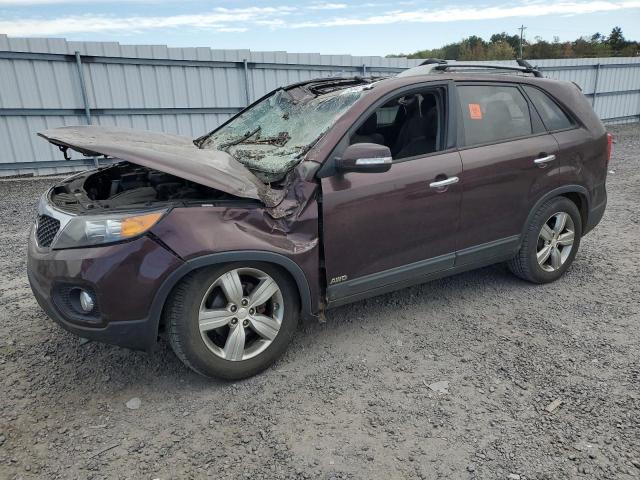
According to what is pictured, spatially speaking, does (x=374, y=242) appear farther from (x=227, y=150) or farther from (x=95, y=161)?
(x=95, y=161)

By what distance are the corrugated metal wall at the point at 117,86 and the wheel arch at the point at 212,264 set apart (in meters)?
8.72

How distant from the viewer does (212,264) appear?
253 centimetres

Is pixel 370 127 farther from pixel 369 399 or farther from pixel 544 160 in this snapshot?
pixel 369 399

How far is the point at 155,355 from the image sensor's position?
3.09m

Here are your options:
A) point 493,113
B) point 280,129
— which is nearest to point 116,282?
point 280,129

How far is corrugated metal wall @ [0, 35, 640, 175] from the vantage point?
30.5ft

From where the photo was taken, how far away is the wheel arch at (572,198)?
379cm

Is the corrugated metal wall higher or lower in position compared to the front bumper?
higher

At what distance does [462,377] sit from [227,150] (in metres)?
2.26

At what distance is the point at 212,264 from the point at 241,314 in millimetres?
355

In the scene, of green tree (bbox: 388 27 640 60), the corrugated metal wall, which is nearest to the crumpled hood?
the corrugated metal wall

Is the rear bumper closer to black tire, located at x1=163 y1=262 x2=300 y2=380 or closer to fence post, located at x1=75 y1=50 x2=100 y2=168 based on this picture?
black tire, located at x1=163 y1=262 x2=300 y2=380

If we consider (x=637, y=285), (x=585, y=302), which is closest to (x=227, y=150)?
(x=585, y=302)

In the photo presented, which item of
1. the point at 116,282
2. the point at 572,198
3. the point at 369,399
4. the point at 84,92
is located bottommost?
the point at 369,399
